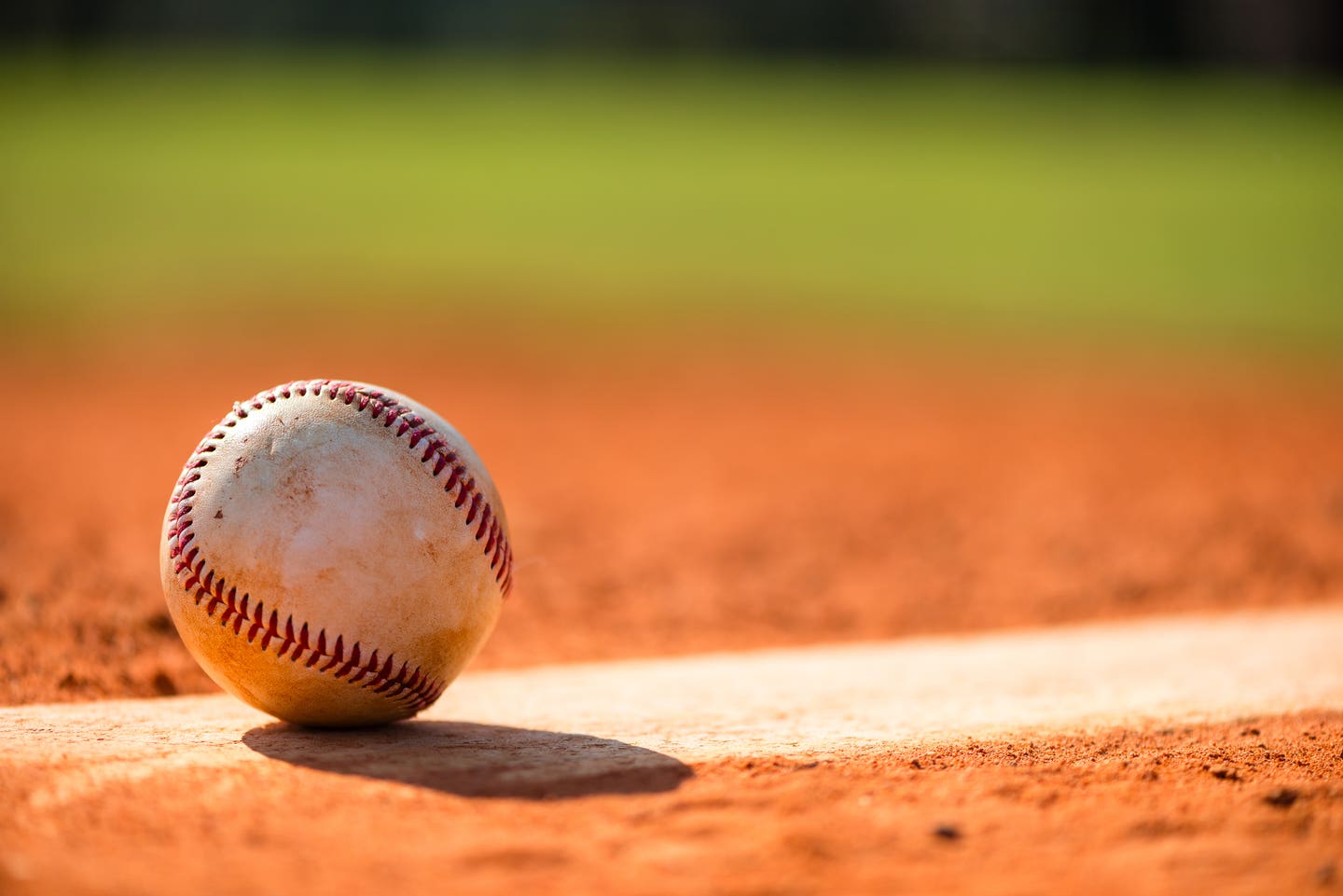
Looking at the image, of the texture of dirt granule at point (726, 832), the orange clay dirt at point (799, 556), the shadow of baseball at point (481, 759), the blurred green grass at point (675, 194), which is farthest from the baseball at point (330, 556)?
the blurred green grass at point (675, 194)

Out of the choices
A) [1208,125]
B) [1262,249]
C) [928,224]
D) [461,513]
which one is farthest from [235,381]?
[1208,125]

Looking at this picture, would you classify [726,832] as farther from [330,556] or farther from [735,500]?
[735,500]

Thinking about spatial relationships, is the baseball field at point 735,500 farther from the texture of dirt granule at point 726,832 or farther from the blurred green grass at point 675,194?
the blurred green grass at point 675,194

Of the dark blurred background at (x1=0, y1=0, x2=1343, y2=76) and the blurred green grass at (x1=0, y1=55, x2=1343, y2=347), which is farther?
the dark blurred background at (x1=0, y1=0, x2=1343, y2=76)

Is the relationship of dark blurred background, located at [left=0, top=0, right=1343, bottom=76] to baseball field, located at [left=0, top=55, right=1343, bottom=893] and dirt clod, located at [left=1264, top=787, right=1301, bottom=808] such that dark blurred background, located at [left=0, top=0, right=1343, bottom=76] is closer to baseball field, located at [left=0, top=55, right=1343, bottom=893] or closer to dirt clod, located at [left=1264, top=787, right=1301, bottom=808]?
baseball field, located at [left=0, top=55, right=1343, bottom=893]

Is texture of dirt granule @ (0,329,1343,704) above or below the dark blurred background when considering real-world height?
below

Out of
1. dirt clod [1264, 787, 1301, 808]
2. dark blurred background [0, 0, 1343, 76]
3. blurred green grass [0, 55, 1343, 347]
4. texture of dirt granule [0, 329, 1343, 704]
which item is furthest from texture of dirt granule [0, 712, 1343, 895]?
dark blurred background [0, 0, 1343, 76]
